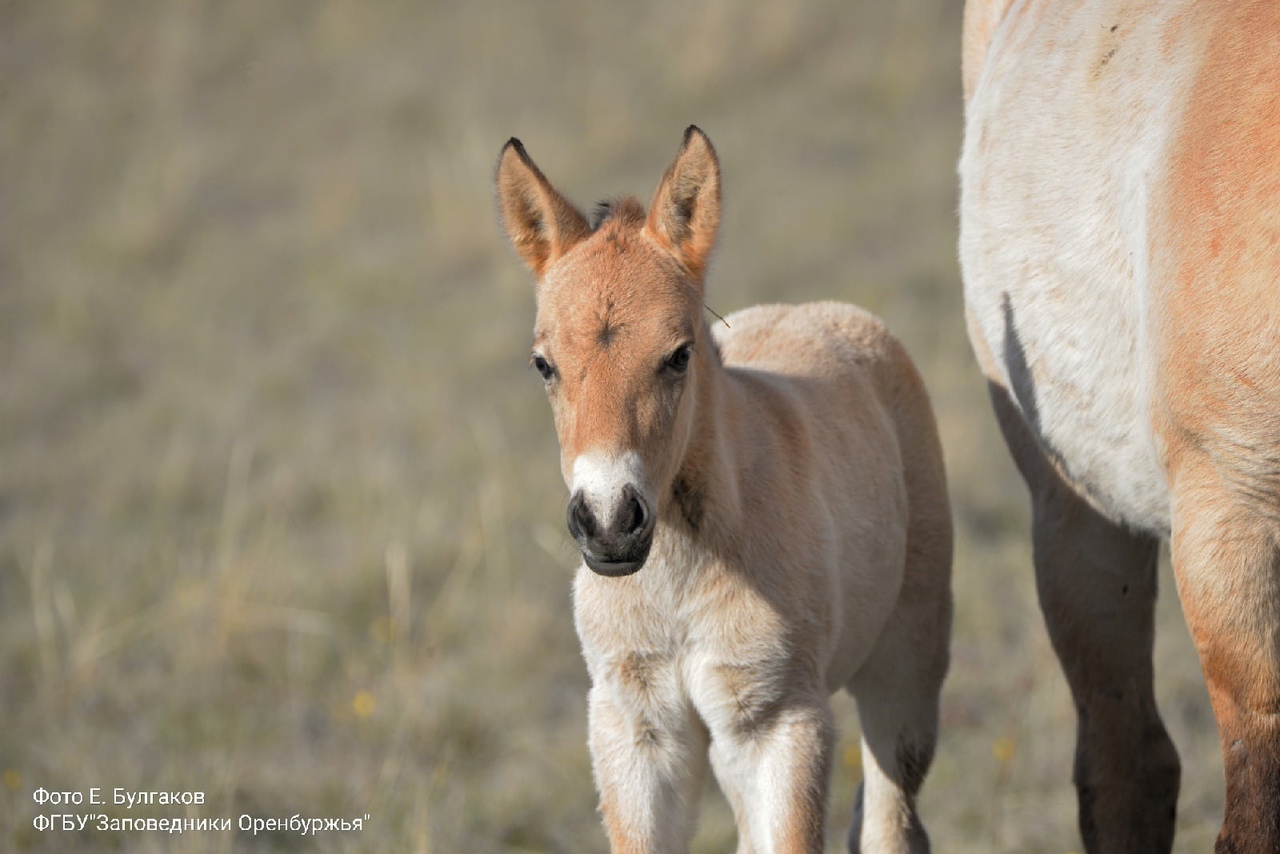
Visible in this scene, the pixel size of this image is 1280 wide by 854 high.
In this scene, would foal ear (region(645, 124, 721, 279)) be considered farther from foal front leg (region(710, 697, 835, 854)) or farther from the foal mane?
foal front leg (region(710, 697, 835, 854))

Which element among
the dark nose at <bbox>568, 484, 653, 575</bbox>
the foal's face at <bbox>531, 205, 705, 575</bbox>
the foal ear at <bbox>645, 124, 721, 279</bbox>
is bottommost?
the dark nose at <bbox>568, 484, 653, 575</bbox>

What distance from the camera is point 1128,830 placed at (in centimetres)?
359

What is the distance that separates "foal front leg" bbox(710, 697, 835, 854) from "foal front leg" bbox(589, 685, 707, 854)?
99 millimetres

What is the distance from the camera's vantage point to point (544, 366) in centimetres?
300

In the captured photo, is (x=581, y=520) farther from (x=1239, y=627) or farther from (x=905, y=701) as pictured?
(x=905, y=701)

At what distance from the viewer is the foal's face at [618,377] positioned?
2.65 metres

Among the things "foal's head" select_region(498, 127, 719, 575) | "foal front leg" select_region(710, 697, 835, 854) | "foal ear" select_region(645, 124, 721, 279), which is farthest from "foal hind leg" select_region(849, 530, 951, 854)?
"foal ear" select_region(645, 124, 721, 279)

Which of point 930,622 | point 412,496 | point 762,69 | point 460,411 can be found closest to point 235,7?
point 762,69

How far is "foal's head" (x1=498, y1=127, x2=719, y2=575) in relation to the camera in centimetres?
267

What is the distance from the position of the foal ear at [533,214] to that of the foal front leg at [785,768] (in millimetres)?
1125

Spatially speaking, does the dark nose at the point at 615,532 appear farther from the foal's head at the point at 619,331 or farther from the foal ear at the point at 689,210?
the foal ear at the point at 689,210

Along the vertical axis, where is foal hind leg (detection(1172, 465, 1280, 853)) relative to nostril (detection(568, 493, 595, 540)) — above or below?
below

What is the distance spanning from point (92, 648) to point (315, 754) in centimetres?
108

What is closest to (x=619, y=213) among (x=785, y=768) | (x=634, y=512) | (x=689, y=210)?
(x=689, y=210)
